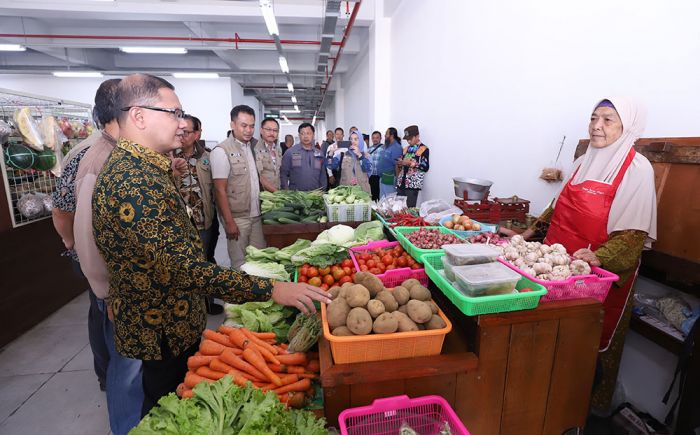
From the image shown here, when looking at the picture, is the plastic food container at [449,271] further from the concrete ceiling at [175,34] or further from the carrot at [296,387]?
the concrete ceiling at [175,34]

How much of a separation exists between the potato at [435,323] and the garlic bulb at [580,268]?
2.46 feet

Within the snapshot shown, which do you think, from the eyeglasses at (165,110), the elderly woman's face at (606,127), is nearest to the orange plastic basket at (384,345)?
the eyeglasses at (165,110)

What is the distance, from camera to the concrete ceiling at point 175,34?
7.09 metres

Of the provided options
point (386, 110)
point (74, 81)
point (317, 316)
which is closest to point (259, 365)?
point (317, 316)

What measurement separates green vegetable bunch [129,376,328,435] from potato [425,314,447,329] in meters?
0.56

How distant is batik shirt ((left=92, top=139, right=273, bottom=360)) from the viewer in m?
1.29

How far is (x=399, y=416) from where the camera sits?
1.36m

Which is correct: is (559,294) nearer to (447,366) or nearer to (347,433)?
(447,366)

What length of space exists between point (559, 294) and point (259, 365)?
145 centimetres

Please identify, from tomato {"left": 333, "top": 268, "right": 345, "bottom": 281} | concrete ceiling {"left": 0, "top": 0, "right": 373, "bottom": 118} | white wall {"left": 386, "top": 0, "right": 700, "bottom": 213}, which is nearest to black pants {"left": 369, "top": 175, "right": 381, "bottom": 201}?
white wall {"left": 386, "top": 0, "right": 700, "bottom": 213}

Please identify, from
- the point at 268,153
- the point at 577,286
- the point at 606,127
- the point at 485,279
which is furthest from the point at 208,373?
the point at 268,153

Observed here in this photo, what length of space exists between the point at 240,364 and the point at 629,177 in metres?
2.34

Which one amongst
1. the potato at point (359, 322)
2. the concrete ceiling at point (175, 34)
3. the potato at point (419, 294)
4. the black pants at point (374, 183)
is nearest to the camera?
the potato at point (359, 322)

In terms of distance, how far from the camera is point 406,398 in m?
1.35
